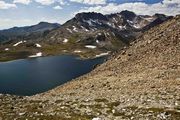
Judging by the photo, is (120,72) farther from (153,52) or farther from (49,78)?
(49,78)

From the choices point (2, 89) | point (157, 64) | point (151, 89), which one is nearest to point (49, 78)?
point (2, 89)

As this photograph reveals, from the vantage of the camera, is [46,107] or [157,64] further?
[157,64]

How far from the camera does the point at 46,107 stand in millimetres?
37125

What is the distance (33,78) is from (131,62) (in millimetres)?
132681

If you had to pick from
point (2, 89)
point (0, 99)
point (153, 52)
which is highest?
point (153, 52)

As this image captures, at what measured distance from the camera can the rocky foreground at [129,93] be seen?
2980cm

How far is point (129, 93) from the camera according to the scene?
40.7 metres

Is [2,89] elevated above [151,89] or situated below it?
below

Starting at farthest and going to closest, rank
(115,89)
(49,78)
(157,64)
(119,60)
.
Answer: (49,78) → (119,60) → (157,64) → (115,89)

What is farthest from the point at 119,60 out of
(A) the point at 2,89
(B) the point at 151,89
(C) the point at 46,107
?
(A) the point at 2,89

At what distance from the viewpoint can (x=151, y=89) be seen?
134 ft

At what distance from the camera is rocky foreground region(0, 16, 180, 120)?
29797 mm

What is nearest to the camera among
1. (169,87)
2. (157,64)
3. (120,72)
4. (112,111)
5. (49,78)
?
(112,111)

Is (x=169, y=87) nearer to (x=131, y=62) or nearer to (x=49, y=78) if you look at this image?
(x=131, y=62)
